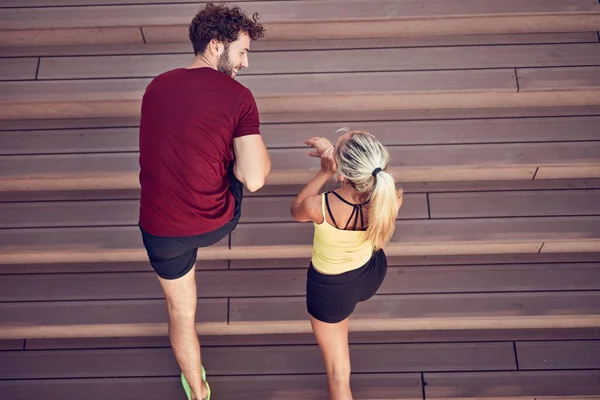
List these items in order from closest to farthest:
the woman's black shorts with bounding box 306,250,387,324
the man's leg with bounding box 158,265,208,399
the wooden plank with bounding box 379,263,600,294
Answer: the woman's black shorts with bounding box 306,250,387,324 < the man's leg with bounding box 158,265,208,399 < the wooden plank with bounding box 379,263,600,294

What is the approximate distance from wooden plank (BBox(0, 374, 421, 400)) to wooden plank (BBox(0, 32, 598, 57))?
1.79 metres

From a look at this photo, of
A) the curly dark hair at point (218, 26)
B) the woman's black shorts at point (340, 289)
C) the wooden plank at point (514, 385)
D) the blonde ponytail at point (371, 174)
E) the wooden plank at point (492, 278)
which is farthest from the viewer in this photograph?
the wooden plank at point (492, 278)

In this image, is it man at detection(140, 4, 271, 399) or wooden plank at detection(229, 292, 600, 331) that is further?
wooden plank at detection(229, 292, 600, 331)

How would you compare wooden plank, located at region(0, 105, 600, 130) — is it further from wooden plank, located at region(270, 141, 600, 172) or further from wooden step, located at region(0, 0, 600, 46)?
wooden step, located at region(0, 0, 600, 46)

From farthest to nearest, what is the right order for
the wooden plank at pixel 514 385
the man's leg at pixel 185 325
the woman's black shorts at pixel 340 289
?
the wooden plank at pixel 514 385
the man's leg at pixel 185 325
the woman's black shorts at pixel 340 289

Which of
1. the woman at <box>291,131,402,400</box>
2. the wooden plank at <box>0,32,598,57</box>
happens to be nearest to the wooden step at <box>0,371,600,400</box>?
the woman at <box>291,131,402,400</box>

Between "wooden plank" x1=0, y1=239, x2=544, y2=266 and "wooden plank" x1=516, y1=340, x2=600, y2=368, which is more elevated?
"wooden plank" x1=0, y1=239, x2=544, y2=266

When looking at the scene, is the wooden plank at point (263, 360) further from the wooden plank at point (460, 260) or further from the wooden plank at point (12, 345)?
the wooden plank at point (460, 260)

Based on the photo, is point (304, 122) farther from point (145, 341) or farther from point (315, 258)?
point (145, 341)

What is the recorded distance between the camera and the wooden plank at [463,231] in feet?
9.88

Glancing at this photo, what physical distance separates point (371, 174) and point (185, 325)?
48.9 inches

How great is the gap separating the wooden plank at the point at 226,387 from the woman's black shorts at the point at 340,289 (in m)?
0.70

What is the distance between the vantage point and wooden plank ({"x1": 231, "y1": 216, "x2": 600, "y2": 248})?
3.01 m

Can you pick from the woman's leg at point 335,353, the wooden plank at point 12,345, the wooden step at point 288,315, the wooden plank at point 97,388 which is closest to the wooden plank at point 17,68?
the wooden step at point 288,315
